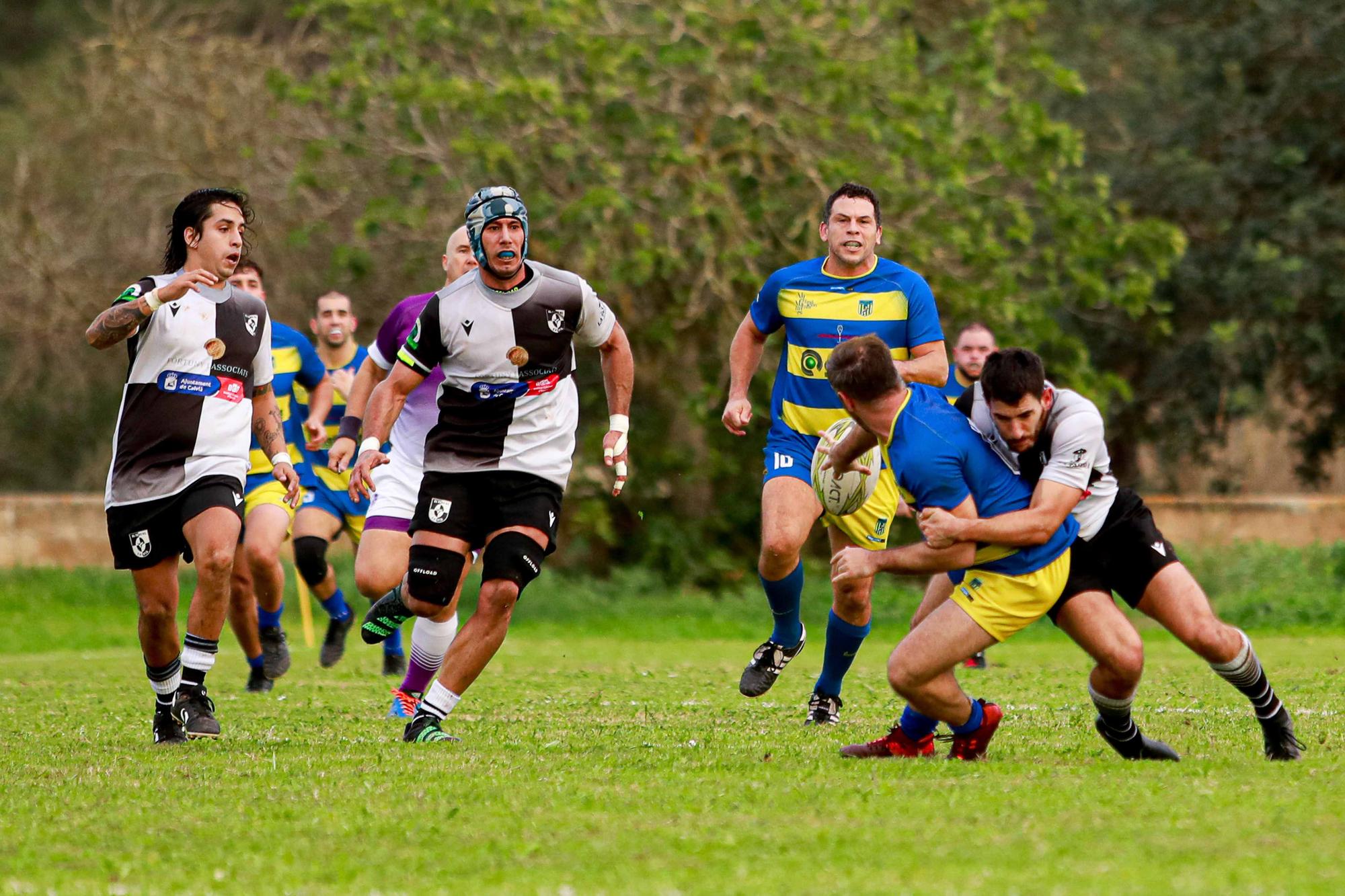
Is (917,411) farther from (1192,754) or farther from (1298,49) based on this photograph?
(1298,49)

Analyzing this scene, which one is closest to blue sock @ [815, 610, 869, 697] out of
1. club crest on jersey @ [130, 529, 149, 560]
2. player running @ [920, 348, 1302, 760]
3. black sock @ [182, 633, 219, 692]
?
player running @ [920, 348, 1302, 760]

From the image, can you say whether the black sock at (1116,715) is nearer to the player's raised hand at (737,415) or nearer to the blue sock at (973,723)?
the blue sock at (973,723)

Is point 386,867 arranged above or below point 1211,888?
below

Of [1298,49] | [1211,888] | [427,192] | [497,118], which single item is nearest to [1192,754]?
[1211,888]

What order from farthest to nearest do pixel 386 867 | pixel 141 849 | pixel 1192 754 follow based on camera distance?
pixel 1192 754
pixel 141 849
pixel 386 867

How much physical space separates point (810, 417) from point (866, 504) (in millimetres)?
547

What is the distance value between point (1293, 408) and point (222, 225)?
21.2 meters

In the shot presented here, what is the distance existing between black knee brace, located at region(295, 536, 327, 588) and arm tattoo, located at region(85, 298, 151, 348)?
440 centimetres

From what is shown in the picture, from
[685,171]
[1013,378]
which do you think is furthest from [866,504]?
[685,171]

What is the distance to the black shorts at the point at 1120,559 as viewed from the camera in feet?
21.0

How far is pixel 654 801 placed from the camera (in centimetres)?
554

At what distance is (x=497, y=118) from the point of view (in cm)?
1836

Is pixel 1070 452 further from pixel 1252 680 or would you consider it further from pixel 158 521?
pixel 158 521

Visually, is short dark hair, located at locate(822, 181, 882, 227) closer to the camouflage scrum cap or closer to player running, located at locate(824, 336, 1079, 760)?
the camouflage scrum cap
